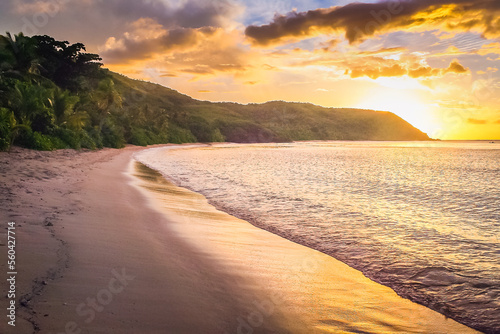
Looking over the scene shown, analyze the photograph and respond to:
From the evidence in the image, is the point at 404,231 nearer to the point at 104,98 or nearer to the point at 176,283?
the point at 176,283

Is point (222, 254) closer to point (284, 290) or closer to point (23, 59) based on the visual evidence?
point (284, 290)

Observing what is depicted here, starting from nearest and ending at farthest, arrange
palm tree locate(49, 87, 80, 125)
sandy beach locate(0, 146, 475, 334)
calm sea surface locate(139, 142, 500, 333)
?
sandy beach locate(0, 146, 475, 334), calm sea surface locate(139, 142, 500, 333), palm tree locate(49, 87, 80, 125)

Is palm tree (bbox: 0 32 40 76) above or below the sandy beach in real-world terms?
above

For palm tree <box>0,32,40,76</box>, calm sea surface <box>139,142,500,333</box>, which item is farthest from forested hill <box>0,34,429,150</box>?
calm sea surface <box>139,142,500,333</box>

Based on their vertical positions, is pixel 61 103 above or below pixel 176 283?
above

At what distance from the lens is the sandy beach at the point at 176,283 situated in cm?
328

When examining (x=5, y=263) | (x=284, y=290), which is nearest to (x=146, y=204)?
(x=5, y=263)

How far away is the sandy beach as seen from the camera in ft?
10.7

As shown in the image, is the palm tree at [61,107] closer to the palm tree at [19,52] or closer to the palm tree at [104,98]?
the palm tree at [19,52]

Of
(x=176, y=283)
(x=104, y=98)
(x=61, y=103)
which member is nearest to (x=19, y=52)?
(x=61, y=103)

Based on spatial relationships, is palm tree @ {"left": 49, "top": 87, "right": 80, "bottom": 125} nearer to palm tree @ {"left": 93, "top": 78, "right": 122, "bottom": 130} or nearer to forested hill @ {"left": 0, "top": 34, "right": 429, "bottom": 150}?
forested hill @ {"left": 0, "top": 34, "right": 429, "bottom": 150}

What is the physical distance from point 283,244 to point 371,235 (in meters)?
2.35

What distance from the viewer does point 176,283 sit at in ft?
13.8

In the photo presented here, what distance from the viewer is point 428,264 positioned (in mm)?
5895
